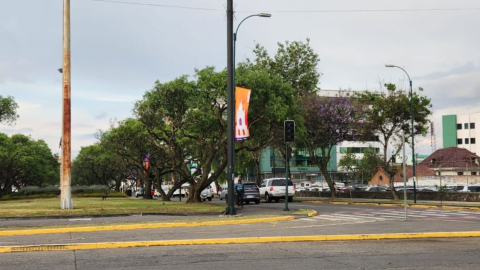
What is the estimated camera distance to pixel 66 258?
9664mm

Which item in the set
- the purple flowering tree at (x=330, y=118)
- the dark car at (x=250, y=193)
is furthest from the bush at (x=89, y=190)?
the purple flowering tree at (x=330, y=118)

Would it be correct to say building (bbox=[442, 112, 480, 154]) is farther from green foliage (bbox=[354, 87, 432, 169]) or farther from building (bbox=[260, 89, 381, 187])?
green foliage (bbox=[354, 87, 432, 169])

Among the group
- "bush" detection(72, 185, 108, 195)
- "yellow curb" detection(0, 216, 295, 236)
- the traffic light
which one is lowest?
"bush" detection(72, 185, 108, 195)

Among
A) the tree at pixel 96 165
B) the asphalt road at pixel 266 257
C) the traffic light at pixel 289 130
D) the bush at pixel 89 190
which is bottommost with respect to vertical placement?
the bush at pixel 89 190

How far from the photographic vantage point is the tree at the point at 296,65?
42.6 meters

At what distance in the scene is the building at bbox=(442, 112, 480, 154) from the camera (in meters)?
96.6

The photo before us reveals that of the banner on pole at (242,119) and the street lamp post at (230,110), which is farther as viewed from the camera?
the banner on pole at (242,119)

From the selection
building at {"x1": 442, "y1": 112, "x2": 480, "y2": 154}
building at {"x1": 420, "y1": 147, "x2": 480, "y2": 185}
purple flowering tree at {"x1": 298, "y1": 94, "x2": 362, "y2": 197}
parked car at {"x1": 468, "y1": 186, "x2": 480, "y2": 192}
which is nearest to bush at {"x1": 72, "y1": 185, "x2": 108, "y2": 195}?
purple flowering tree at {"x1": 298, "y1": 94, "x2": 362, "y2": 197}

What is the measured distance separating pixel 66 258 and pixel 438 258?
6.95 m

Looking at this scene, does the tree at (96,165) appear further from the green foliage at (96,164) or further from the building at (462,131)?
the building at (462,131)

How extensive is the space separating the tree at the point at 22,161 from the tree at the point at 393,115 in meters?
39.1

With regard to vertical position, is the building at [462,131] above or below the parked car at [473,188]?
above

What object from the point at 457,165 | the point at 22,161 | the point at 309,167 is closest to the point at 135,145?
the point at 22,161

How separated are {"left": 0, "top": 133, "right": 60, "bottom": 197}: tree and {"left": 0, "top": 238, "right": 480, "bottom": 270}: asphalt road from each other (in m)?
50.1
